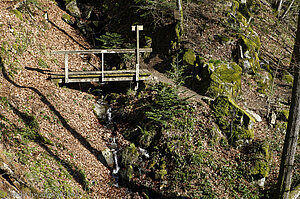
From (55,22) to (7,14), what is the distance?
3.92m

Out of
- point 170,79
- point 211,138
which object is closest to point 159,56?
point 170,79

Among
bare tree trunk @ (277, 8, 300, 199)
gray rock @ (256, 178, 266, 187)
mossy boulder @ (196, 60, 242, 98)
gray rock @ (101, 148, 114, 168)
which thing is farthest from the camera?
mossy boulder @ (196, 60, 242, 98)

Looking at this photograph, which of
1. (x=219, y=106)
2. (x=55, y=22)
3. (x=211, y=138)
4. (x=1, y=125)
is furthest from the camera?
(x=55, y=22)

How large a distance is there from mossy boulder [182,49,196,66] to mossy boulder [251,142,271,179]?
5.63 m

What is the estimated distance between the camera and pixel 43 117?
9.92 m

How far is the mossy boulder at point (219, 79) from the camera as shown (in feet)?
41.1

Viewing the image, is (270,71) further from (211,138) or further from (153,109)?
(153,109)

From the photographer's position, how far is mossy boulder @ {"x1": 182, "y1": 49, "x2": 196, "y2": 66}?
535 inches

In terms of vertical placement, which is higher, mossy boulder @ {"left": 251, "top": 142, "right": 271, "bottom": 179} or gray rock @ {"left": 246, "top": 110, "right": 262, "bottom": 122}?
gray rock @ {"left": 246, "top": 110, "right": 262, "bottom": 122}

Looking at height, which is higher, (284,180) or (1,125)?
(1,125)

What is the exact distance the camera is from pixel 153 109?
36.7 ft

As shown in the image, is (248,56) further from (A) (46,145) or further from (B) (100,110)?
(A) (46,145)

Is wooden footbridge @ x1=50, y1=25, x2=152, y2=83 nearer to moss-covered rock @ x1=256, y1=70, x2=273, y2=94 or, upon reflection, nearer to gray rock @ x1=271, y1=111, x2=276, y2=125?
gray rock @ x1=271, y1=111, x2=276, y2=125

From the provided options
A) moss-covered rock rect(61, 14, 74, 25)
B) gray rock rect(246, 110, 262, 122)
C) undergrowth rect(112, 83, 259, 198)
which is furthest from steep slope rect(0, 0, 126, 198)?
gray rock rect(246, 110, 262, 122)
